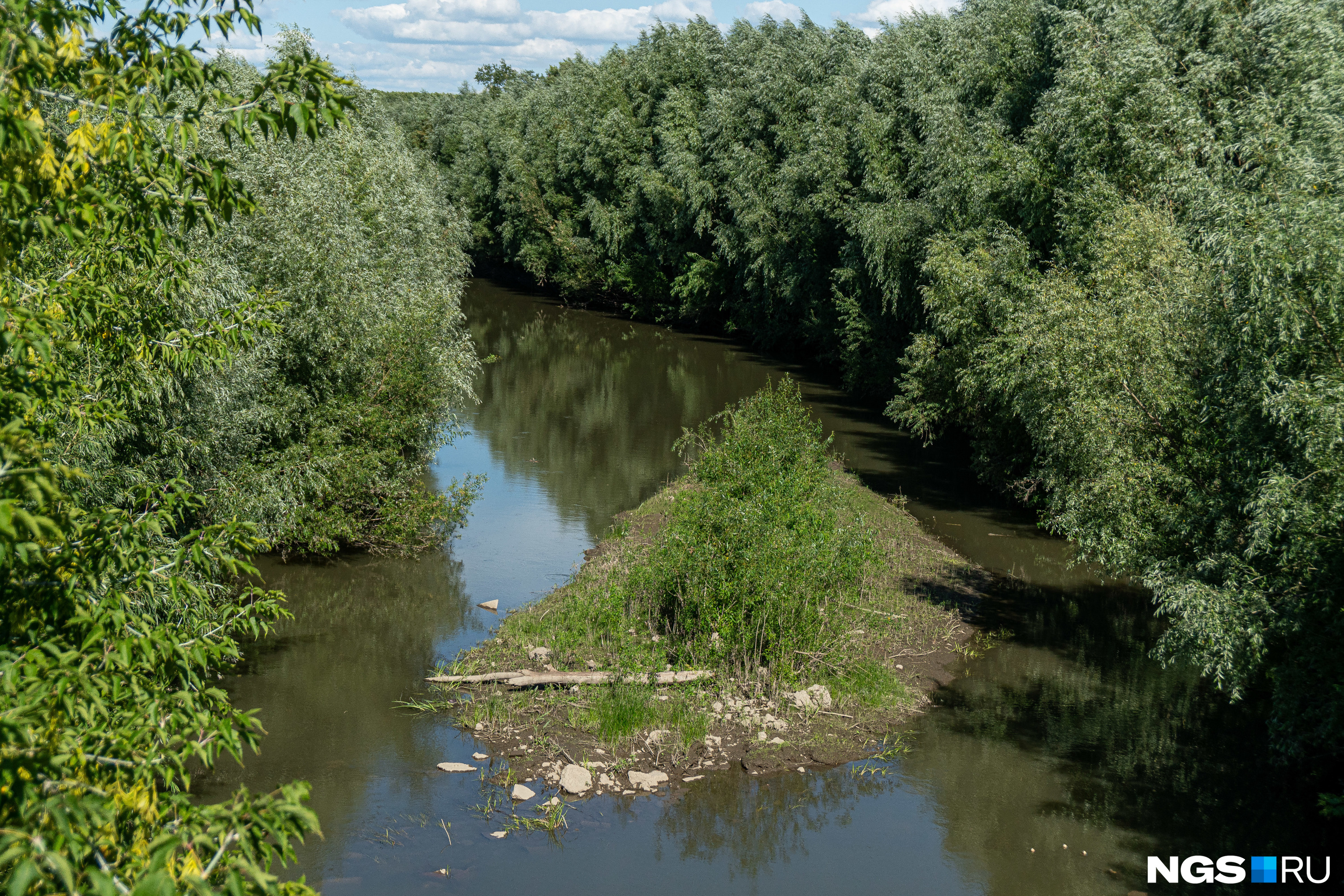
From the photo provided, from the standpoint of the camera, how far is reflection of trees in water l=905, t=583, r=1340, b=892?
41.3ft

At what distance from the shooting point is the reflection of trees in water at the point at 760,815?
1208cm

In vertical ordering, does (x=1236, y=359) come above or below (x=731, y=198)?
below

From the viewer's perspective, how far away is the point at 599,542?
74.8 feet

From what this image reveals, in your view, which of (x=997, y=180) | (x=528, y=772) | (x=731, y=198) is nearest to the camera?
(x=528, y=772)

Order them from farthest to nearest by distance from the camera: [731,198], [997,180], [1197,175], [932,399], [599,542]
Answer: [731,198] → [932,399] → [997,180] → [599,542] → [1197,175]

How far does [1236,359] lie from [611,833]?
9.36 meters

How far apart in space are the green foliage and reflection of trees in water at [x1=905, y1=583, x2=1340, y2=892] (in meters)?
2.41

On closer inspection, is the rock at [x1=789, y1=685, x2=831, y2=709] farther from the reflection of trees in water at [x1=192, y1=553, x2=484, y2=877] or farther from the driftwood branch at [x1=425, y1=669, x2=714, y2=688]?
the reflection of trees in water at [x1=192, y1=553, x2=484, y2=877]

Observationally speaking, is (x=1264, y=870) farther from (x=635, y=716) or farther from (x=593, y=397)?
(x=593, y=397)

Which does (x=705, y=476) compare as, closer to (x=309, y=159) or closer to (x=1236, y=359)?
(x=1236, y=359)

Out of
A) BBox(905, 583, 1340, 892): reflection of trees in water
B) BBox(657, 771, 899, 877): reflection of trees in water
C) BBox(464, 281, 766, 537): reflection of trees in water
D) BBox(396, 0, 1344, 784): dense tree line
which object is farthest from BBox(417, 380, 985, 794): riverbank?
BBox(464, 281, 766, 537): reflection of trees in water

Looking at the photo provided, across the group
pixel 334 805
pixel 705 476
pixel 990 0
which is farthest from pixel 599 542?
pixel 990 0

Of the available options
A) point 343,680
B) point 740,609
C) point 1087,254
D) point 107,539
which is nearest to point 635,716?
point 740,609

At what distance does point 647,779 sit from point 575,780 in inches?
35.6
